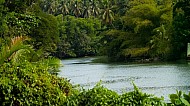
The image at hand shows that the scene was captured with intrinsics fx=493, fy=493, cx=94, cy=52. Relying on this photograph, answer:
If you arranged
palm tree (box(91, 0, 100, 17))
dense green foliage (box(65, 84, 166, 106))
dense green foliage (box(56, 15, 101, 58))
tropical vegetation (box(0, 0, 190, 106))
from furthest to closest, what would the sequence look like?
palm tree (box(91, 0, 100, 17))
dense green foliage (box(56, 15, 101, 58))
tropical vegetation (box(0, 0, 190, 106))
dense green foliage (box(65, 84, 166, 106))

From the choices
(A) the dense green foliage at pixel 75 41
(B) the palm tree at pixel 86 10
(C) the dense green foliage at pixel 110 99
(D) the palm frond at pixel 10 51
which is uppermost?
(D) the palm frond at pixel 10 51

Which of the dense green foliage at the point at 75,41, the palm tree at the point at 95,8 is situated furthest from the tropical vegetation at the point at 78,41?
the palm tree at the point at 95,8

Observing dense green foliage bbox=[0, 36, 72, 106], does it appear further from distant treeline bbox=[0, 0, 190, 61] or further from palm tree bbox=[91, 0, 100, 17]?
palm tree bbox=[91, 0, 100, 17]

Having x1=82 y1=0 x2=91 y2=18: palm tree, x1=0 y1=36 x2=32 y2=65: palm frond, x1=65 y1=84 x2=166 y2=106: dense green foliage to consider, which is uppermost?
x1=0 y1=36 x2=32 y2=65: palm frond

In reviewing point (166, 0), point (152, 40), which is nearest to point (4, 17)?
point (152, 40)

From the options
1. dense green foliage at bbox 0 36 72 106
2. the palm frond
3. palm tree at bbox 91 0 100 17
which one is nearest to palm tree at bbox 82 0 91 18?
palm tree at bbox 91 0 100 17

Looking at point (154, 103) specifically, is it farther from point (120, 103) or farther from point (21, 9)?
point (21, 9)

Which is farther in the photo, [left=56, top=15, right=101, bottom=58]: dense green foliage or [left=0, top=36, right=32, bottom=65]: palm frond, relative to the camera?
[left=56, top=15, right=101, bottom=58]: dense green foliage

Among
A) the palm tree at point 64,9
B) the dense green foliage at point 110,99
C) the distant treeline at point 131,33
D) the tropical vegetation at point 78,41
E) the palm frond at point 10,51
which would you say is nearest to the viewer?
the dense green foliage at point 110,99

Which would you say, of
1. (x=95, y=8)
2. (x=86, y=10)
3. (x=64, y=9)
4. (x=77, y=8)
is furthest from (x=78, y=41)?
(x=86, y=10)

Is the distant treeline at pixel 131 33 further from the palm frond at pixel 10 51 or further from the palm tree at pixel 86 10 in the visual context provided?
the palm frond at pixel 10 51

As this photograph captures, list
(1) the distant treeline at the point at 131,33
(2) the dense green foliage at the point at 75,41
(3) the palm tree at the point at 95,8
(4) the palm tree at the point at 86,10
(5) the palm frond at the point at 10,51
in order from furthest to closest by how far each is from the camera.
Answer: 1. (4) the palm tree at the point at 86,10
2. (3) the palm tree at the point at 95,8
3. (2) the dense green foliage at the point at 75,41
4. (1) the distant treeline at the point at 131,33
5. (5) the palm frond at the point at 10,51

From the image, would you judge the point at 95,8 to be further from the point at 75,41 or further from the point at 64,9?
the point at 75,41

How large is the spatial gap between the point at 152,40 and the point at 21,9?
3631 cm
